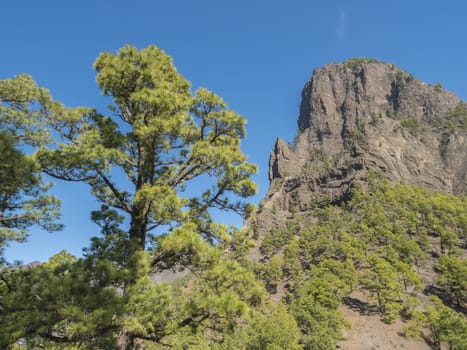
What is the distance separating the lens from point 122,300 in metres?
5.26

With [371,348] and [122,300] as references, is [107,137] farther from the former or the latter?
[371,348]

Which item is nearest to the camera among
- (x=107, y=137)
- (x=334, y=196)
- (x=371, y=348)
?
(x=107, y=137)

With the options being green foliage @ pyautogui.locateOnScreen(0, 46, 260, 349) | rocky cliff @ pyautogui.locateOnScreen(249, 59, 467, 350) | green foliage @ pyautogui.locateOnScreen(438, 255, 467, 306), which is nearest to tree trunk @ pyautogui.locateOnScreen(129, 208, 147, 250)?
green foliage @ pyautogui.locateOnScreen(0, 46, 260, 349)

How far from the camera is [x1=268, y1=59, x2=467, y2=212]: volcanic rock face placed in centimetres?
10644

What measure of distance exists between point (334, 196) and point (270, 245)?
120 ft

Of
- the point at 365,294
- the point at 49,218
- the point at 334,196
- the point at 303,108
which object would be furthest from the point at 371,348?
the point at 303,108

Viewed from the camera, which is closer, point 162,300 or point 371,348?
point 162,300

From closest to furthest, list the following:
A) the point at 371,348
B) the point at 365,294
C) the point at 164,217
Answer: the point at 164,217, the point at 371,348, the point at 365,294

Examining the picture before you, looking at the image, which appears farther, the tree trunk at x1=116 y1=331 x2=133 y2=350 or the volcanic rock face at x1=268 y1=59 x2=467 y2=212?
the volcanic rock face at x1=268 y1=59 x2=467 y2=212

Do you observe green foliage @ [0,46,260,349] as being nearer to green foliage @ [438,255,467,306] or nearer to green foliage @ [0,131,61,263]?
green foliage @ [0,131,61,263]

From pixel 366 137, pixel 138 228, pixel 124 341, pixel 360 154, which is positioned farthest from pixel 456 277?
pixel 366 137

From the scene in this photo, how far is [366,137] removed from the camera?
4395 inches

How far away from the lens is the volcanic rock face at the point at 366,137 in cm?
10644

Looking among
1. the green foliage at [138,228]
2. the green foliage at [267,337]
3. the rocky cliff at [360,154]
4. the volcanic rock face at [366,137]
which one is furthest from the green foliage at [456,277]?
the green foliage at [138,228]
